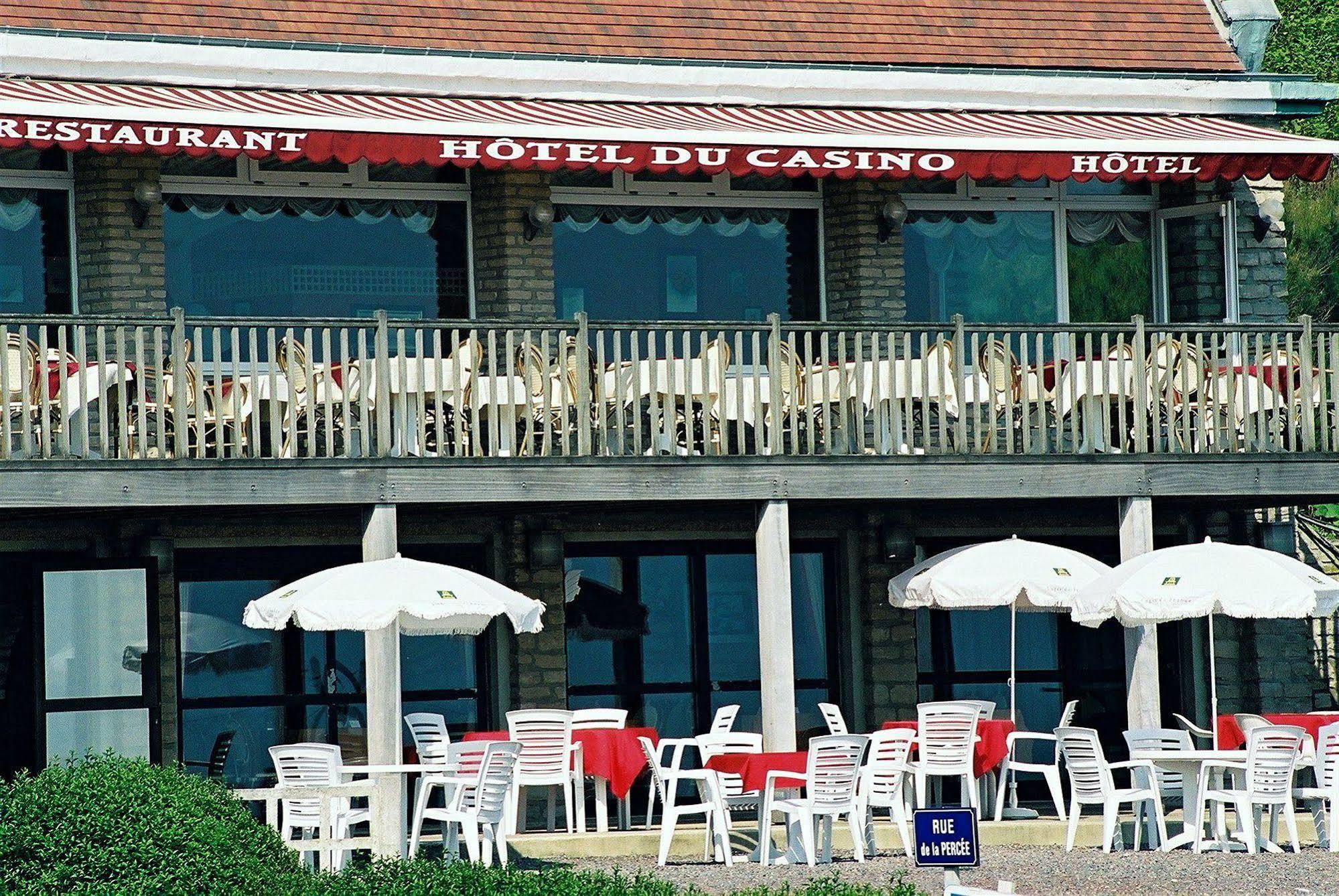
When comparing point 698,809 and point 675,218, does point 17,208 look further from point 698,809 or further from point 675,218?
point 698,809

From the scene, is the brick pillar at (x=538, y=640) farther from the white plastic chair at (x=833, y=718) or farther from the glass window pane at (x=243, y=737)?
the white plastic chair at (x=833, y=718)

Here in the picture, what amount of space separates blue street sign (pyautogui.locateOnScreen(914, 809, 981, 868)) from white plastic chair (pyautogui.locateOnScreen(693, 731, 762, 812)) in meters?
6.16

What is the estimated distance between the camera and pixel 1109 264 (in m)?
22.2

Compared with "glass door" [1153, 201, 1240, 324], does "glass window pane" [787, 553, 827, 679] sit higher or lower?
lower

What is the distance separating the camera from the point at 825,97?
69.5 feet

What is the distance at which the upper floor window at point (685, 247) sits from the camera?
814 inches

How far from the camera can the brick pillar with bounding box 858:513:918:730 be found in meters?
21.1

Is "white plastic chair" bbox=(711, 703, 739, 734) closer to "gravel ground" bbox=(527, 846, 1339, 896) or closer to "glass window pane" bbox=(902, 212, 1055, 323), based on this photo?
"gravel ground" bbox=(527, 846, 1339, 896)

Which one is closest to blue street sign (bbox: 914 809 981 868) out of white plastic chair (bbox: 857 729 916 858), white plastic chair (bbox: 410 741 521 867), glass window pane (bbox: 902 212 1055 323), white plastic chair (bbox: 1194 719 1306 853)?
white plastic chair (bbox: 410 741 521 867)

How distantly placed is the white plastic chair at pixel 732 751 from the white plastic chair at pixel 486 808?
1554mm

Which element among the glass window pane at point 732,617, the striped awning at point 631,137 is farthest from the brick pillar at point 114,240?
the glass window pane at point 732,617

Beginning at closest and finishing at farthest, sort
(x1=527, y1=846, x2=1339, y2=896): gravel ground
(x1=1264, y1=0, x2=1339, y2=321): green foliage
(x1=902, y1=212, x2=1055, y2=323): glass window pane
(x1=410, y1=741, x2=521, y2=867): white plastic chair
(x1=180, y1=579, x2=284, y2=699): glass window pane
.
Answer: (x1=527, y1=846, x2=1339, y2=896): gravel ground, (x1=410, y1=741, x2=521, y2=867): white plastic chair, (x1=180, y1=579, x2=284, y2=699): glass window pane, (x1=902, y1=212, x2=1055, y2=323): glass window pane, (x1=1264, y1=0, x2=1339, y2=321): green foliage

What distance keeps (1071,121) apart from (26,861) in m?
12.4

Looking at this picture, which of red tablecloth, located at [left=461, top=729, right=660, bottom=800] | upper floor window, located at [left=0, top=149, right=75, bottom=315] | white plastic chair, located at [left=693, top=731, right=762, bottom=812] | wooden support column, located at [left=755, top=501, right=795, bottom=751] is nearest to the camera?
white plastic chair, located at [left=693, top=731, right=762, bottom=812]
